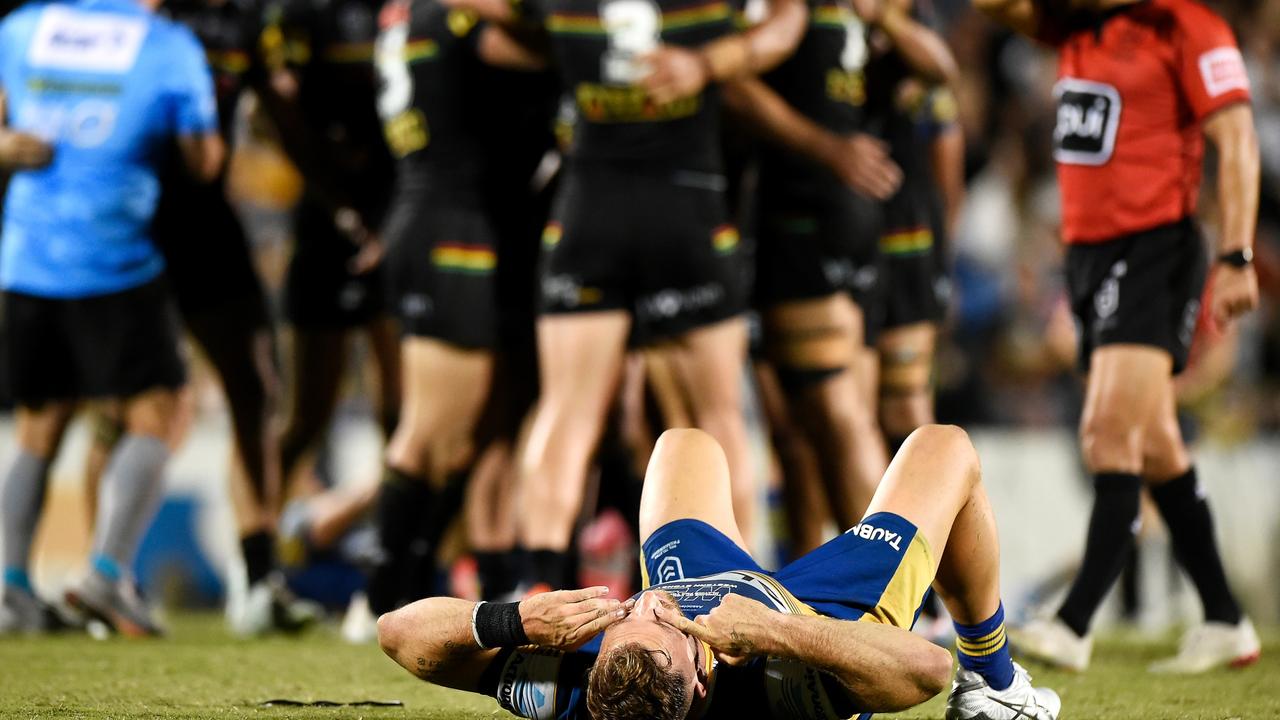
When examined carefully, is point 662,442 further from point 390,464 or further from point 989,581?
point 390,464

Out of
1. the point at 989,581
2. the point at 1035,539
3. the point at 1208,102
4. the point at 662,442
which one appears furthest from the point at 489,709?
the point at 1035,539

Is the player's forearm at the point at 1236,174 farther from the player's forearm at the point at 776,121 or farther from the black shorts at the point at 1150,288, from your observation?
the player's forearm at the point at 776,121

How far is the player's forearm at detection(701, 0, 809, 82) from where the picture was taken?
519 centimetres

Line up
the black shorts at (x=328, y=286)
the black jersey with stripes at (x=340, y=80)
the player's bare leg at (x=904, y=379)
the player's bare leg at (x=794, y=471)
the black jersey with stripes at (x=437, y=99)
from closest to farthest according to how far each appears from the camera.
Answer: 1. the black jersey with stripes at (x=437, y=99)
2. the player's bare leg at (x=794, y=471)
3. the player's bare leg at (x=904, y=379)
4. the black jersey with stripes at (x=340, y=80)
5. the black shorts at (x=328, y=286)

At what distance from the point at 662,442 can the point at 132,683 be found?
1.64m

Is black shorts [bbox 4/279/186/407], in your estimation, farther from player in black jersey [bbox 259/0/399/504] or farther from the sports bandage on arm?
the sports bandage on arm

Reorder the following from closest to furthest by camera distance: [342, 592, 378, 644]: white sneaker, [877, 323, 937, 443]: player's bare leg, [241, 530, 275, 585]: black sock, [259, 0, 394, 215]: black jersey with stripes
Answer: [342, 592, 378, 644]: white sneaker → [241, 530, 275, 585]: black sock → [877, 323, 937, 443]: player's bare leg → [259, 0, 394, 215]: black jersey with stripes

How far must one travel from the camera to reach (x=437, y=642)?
317cm

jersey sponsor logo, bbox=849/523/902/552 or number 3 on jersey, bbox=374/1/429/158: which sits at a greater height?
number 3 on jersey, bbox=374/1/429/158

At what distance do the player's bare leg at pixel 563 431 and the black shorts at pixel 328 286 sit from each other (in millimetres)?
1952

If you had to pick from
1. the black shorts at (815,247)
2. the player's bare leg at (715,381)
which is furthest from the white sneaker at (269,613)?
the black shorts at (815,247)

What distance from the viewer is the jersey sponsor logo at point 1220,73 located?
4797mm

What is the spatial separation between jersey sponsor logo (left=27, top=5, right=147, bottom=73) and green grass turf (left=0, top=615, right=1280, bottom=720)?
2.11 m

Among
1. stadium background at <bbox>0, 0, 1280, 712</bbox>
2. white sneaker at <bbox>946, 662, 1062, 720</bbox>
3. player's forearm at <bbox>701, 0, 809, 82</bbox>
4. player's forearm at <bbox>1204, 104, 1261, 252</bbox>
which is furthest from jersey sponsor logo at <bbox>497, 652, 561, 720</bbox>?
stadium background at <bbox>0, 0, 1280, 712</bbox>
